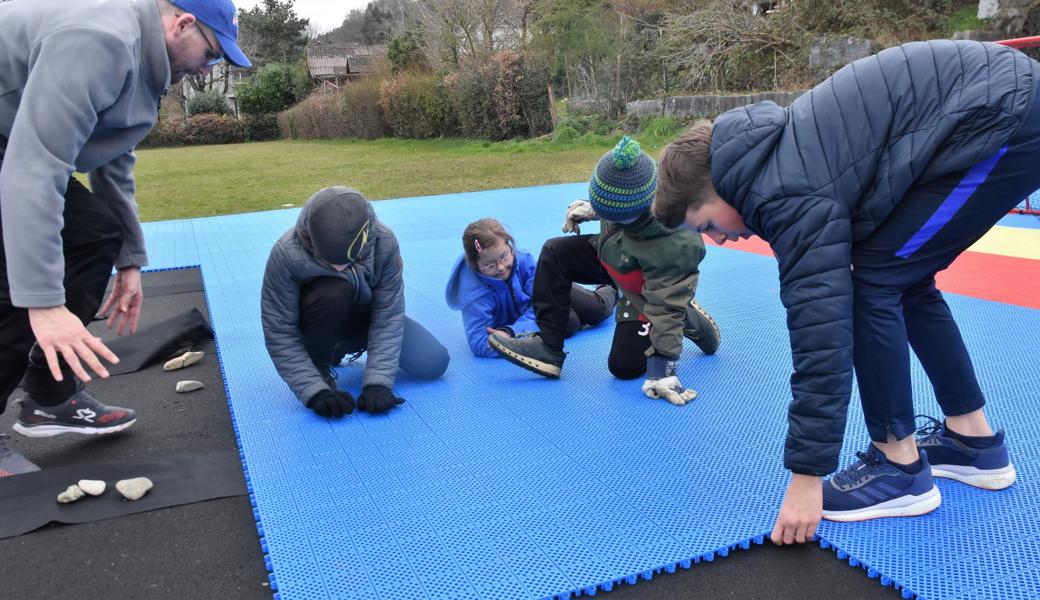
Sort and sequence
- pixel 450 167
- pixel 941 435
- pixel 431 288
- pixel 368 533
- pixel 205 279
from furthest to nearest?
pixel 450 167 → pixel 205 279 → pixel 431 288 → pixel 941 435 → pixel 368 533

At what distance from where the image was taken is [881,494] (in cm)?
185

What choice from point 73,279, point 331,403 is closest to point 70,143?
point 73,279

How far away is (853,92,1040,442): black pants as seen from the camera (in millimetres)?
1598

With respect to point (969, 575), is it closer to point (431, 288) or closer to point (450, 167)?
point (431, 288)

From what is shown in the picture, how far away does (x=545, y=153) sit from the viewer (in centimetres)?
1373

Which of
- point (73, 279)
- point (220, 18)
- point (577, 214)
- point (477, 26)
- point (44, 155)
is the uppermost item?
point (477, 26)

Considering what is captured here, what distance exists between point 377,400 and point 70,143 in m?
1.29

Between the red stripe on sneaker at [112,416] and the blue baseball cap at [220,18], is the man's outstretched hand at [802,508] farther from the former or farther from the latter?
the red stripe on sneaker at [112,416]

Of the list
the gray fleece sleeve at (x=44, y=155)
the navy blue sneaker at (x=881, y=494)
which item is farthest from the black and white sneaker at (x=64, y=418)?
the navy blue sneaker at (x=881, y=494)

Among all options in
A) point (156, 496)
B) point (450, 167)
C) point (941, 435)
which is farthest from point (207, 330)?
point (450, 167)

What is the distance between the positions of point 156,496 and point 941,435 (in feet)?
7.18

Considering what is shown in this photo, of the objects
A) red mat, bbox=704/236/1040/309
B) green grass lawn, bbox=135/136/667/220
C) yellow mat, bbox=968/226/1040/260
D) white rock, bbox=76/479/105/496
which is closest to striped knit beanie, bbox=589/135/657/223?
white rock, bbox=76/479/105/496

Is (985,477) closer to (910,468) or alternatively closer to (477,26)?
(910,468)

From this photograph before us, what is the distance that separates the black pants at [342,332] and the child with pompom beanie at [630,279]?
0.26 meters
